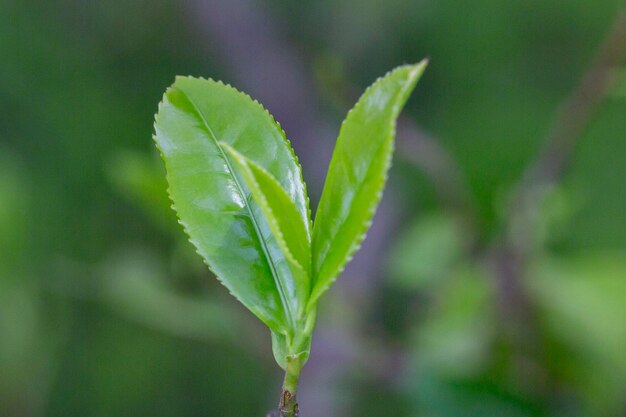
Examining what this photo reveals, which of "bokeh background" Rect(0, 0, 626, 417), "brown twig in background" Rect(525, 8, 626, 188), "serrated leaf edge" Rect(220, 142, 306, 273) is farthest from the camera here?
"bokeh background" Rect(0, 0, 626, 417)

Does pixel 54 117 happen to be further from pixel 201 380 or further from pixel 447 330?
pixel 447 330

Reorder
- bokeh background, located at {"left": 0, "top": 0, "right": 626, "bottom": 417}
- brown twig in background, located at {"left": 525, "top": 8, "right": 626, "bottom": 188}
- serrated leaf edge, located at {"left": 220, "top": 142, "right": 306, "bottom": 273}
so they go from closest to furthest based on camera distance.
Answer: serrated leaf edge, located at {"left": 220, "top": 142, "right": 306, "bottom": 273}
brown twig in background, located at {"left": 525, "top": 8, "right": 626, "bottom": 188}
bokeh background, located at {"left": 0, "top": 0, "right": 626, "bottom": 417}

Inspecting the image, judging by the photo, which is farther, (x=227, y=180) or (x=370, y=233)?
(x=370, y=233)

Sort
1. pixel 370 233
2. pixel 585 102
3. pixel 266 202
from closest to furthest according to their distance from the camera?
pixel 266 202 → pixel 585 102 → pixel 370 233

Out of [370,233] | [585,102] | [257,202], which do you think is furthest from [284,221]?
[370,233]

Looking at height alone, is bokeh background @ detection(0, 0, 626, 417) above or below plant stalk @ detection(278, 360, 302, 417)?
above

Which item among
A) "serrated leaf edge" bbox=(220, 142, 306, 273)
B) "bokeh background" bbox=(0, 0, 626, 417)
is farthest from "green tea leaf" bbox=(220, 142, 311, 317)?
"bokeh background" bbox=(0, 0, 626, 417)

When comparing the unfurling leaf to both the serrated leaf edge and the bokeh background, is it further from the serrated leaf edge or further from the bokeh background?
the bokeh background

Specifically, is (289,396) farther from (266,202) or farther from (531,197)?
(531,197)
